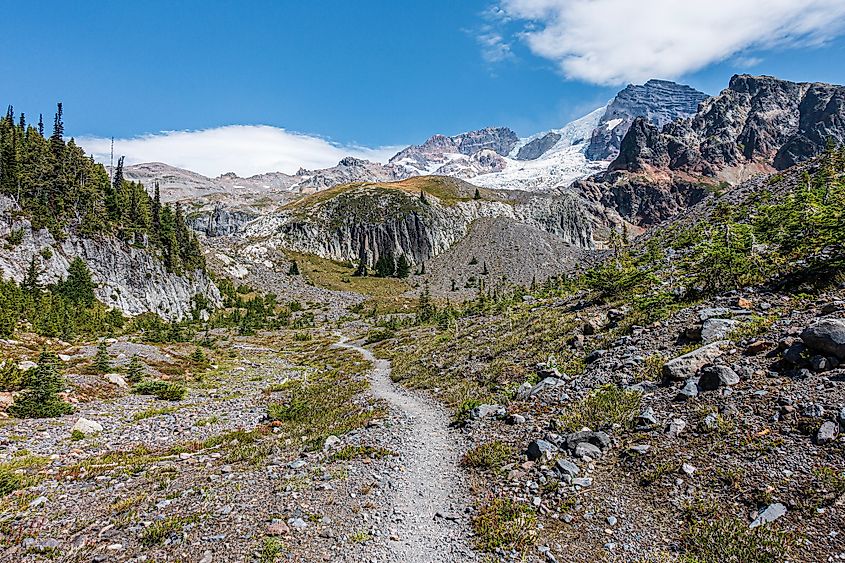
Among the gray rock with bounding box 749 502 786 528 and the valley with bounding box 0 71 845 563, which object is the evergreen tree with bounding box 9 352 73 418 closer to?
the valley with bounding box 0 71 845 563

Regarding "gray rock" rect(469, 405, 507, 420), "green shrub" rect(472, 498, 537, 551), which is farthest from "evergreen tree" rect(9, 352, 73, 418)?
"green shrub" rect(472, 498, 537, 551)

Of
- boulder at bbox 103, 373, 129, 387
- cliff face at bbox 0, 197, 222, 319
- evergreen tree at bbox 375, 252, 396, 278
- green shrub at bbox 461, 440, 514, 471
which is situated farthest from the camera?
evergreen tree at bbox 375, 252, 396, 278

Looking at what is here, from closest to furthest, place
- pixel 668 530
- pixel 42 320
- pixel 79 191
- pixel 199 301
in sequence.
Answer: pixel 668 530 < pixel 42 320 < pixel 79 191 < pixel 199 301

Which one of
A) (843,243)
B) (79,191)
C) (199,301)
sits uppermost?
(79,191)

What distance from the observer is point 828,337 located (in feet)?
39.5

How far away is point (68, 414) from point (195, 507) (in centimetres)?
1725

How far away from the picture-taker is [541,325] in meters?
32.9

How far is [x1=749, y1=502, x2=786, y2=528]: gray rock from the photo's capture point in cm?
827

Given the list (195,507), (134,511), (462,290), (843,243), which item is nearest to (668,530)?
(195,507)

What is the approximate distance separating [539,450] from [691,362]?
650cm

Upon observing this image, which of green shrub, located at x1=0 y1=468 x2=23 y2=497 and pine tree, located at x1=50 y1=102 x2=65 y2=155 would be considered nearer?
green shrub, located at x1=0 y1=468 x2=23 y2=497

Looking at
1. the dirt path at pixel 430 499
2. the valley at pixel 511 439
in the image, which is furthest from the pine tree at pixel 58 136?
the dirt path at pixel 430 499

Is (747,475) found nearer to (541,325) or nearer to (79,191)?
(541,325)

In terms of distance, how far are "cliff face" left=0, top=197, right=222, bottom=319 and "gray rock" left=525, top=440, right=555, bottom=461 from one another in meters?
77.1
